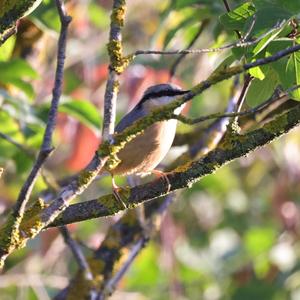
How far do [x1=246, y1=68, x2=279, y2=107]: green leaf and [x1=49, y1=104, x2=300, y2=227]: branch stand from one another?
147mm

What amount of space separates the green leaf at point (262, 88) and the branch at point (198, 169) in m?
0.15

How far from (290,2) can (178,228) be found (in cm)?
339

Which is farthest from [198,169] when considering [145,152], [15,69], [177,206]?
[177,206]

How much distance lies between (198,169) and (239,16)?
388mm

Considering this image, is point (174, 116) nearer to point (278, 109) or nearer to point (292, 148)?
point (278, 109)

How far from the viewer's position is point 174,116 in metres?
1.83

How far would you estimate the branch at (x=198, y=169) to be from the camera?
195 centimetres

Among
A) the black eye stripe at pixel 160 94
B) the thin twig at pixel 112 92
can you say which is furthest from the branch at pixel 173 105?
the black eye stripe at pixel 160 94

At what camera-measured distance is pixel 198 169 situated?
203cm

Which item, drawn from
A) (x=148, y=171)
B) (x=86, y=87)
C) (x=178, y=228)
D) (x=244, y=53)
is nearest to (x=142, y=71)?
(x=86, y=87)

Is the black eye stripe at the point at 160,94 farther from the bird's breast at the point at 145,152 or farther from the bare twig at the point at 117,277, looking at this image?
the bare twig at the point at 117,277

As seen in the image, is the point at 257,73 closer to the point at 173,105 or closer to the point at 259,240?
the point at 173,105

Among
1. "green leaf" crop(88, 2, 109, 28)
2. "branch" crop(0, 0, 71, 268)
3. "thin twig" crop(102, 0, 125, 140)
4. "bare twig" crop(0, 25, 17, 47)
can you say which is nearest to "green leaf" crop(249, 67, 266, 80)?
"thin twig" crop(102, 0, 125, 140)

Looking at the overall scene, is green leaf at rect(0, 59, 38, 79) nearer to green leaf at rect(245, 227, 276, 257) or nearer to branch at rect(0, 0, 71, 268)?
branch at rect(0, 0, 71, 268)
